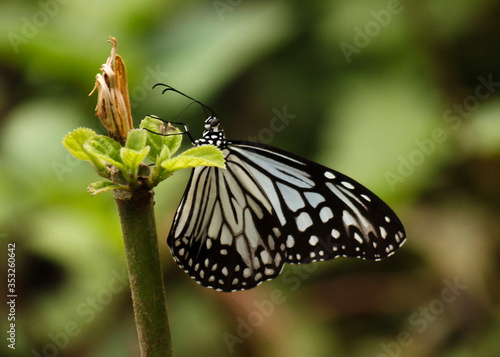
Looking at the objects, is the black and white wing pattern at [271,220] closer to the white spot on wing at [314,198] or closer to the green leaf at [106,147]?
the white spot on wing at [314,198]

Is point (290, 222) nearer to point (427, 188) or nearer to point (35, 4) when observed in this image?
point (427, 188)

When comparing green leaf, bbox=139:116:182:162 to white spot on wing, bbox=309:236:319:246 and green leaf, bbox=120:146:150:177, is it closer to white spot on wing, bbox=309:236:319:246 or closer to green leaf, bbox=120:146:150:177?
green leaf, bbox=120:146:150:177

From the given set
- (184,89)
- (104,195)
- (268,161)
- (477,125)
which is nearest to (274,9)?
(184,89)

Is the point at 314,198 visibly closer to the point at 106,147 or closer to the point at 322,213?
the point at 322,213

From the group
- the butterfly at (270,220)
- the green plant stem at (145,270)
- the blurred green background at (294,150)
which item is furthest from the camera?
the blurred green background at (294,150)

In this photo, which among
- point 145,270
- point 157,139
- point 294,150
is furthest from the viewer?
point 294,150

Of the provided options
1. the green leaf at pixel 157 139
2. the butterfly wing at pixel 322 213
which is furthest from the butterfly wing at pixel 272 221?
the green leaf at pixel 157 139

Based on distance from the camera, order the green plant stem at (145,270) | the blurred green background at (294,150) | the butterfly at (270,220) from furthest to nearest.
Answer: the blurred green background at (294,150) < the butterfly at (270,220) < the green plant stem at (145,270)

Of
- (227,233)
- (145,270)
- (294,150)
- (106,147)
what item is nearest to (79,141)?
(106,147)
